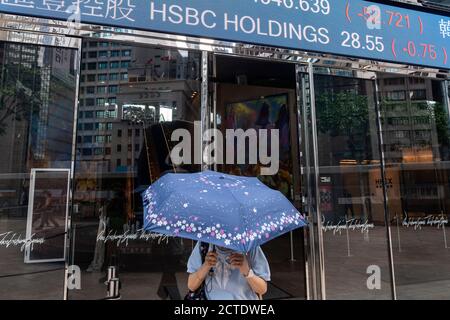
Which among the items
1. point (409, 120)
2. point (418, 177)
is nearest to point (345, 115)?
point (409, 120)

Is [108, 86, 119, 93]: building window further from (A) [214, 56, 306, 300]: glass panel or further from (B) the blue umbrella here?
(B) the blue umbrella

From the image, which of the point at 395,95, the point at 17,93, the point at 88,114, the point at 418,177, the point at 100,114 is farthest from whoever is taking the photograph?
the point at 418,177

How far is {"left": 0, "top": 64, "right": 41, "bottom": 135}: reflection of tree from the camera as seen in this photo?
15.4ft

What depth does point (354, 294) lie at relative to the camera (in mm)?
5113

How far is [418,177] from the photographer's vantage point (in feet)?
25.8

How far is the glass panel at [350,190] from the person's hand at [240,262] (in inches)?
115

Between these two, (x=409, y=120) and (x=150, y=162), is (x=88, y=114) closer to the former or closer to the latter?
(x=150, y=162)

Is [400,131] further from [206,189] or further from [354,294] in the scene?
[206,189]

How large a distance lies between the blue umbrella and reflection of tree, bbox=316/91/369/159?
3.27 metres

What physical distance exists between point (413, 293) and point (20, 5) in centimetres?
655

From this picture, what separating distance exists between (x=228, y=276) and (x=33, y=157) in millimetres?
3716

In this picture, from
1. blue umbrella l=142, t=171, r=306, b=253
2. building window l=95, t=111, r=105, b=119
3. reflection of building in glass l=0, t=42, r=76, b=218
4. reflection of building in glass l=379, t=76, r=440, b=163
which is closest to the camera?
blue umbrella l=142, t=171, r=306, b=253

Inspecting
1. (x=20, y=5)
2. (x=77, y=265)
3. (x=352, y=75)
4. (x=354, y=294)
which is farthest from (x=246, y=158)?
(x=20, y=5)

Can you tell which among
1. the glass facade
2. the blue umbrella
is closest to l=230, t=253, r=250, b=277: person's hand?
the blue umbrella
